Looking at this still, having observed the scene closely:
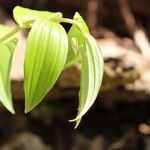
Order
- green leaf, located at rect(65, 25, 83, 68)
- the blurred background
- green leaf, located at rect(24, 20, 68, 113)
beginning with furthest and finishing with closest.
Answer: the blurred background
green leaf, located at rect(65, 25, 83, 68)
green leaf, located at rect(24, 20, 68, 113)

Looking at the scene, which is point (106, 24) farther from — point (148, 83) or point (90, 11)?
point (148, 83)

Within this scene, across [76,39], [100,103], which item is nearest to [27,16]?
[76,39]

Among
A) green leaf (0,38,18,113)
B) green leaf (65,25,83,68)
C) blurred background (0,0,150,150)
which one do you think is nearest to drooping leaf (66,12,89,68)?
green leaf (65,25,83,68)

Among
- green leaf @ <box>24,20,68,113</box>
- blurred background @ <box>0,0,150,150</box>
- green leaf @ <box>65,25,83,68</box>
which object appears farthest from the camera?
blurred background @ <box>0,0,150,150</box>

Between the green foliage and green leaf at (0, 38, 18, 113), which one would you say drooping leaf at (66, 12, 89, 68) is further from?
green leaf at (0, 38, 18, 113)

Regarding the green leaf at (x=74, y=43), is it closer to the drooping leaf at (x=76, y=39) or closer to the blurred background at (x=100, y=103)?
the drooping leaf at (x=76, y=39)

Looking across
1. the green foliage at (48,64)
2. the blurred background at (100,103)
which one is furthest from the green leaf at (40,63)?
the blurred background at (100,103)
